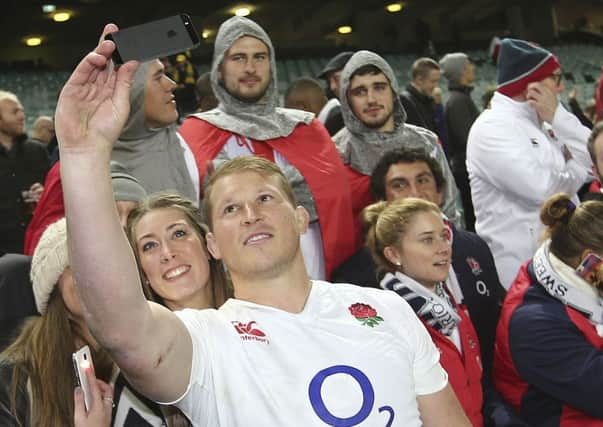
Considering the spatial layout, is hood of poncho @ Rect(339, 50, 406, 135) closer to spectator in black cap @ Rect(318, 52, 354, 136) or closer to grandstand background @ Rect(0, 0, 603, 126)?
spectator in black cap @ Rect(318, 52, 354, 136)

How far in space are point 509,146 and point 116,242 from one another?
2416mm

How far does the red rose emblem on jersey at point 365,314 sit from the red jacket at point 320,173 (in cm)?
133

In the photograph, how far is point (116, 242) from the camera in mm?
1335

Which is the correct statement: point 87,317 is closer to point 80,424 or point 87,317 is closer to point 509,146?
point 80,424

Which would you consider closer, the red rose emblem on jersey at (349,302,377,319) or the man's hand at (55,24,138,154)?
the man's hand at (55,24,138,154)

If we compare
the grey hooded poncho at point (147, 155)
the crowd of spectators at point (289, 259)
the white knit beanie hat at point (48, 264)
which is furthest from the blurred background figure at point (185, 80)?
the white knit beanie hat at point (48, 264)

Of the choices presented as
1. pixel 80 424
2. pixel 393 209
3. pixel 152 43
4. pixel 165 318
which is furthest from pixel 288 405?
pixel 393 209

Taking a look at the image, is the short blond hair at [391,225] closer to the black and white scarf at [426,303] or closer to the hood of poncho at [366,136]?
the black and white scarf at [426,303]

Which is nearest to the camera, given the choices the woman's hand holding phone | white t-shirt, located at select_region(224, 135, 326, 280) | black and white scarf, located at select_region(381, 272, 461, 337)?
the woman's hand holding phone

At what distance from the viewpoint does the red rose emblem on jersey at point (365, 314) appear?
69.0 inches

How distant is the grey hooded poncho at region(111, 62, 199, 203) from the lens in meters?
2.89

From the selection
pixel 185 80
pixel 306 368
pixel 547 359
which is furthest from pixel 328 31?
pixel 306 368

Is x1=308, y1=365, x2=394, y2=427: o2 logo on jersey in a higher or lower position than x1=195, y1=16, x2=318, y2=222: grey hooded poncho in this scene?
lower

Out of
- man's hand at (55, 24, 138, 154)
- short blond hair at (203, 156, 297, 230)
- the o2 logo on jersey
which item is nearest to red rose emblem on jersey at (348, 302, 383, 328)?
the o2 logo on jersey
